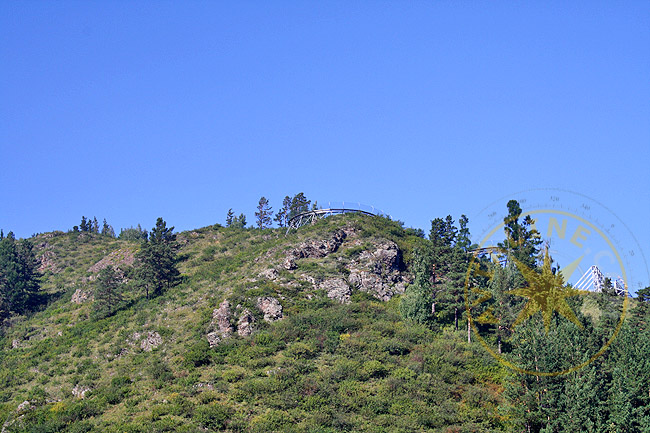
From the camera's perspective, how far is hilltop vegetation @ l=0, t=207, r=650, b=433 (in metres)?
62.4

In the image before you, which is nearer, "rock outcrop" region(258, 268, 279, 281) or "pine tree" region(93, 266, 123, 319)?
"rock outcrop" region(258, 268, 279, 281)

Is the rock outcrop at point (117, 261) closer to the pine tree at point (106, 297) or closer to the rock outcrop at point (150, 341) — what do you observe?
the pine tree at point (106, 297)

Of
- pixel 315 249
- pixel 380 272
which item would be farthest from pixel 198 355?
pixel 315 249

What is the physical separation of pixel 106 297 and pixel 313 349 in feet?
143

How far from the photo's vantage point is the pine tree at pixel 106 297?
105 metres

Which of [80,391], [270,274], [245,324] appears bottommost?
[80,391]

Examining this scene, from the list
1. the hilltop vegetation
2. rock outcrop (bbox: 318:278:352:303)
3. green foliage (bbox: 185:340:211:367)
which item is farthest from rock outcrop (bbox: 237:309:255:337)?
rock outcrop (bbox: 318:278:352:303)

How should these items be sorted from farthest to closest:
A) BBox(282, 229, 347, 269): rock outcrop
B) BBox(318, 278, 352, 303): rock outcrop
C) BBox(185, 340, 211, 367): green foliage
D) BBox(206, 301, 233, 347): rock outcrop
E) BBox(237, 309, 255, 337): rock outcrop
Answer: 1. BBox(282, 229, 347, 269): rock outcrop
2. BBox(318, 278, 352, 303): rock outcrop
3. BBox(237, 309, 255, 337): rock outcrop
4. BBox(206, 301, 233, 347): rock outcrop
5. BBox(185, 340, 211, 367): green foliage

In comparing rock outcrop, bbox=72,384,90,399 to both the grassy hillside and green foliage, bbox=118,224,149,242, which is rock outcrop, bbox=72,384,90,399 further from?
green foliage, bbox=118,224,149,242

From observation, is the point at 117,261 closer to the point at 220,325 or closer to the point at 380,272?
the point at 220,325

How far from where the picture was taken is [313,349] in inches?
3147

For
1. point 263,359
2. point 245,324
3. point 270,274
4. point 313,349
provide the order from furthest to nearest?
point 270,274 < point 245,324 < point 313,349 < point 263,359

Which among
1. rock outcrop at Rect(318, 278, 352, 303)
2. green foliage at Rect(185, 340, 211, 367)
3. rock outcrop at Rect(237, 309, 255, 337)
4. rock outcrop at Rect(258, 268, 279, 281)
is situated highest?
rock outcrop at Rect(258, 268, 279, 281)

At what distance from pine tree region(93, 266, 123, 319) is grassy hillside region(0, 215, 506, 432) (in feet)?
5.98
